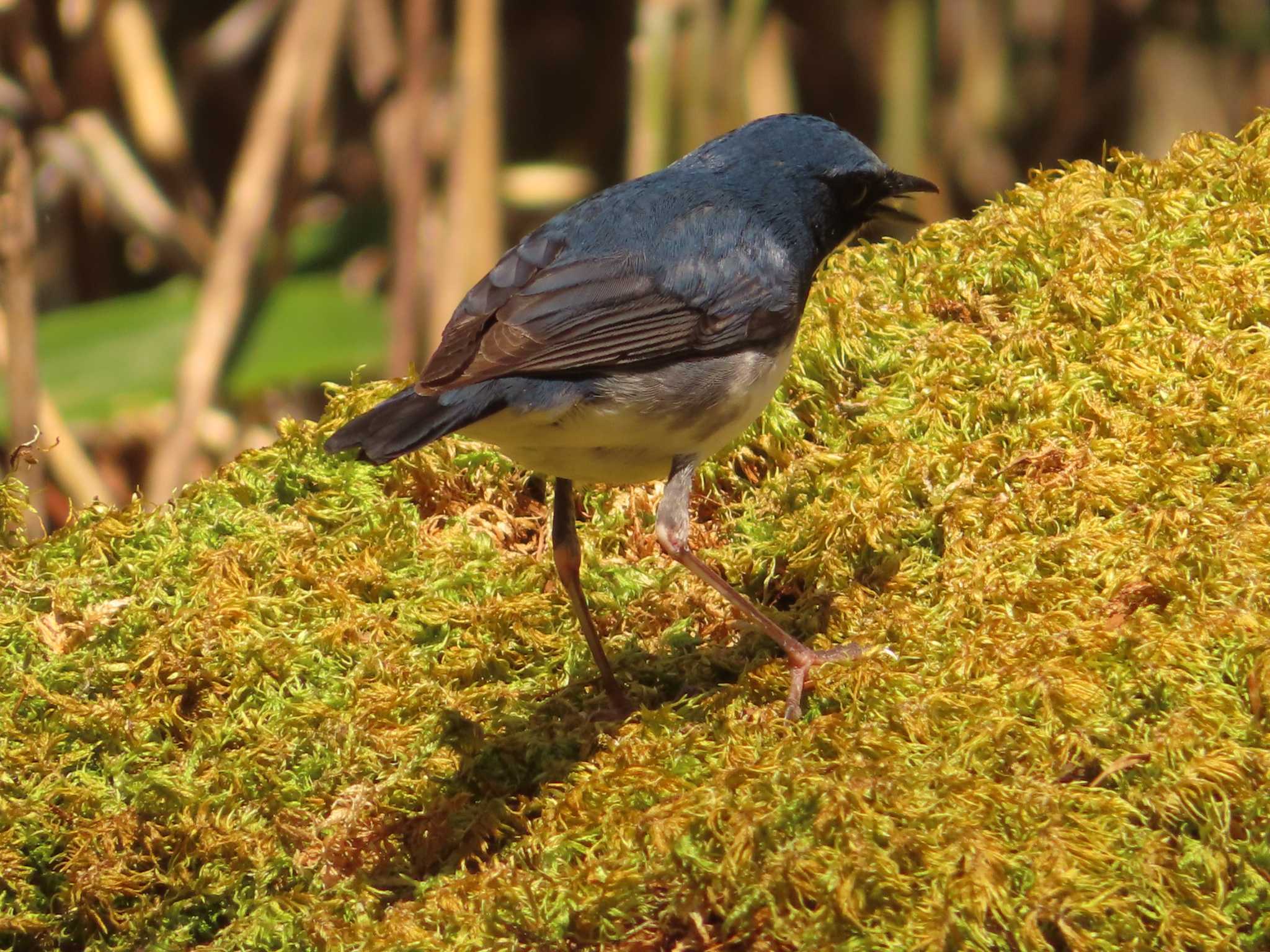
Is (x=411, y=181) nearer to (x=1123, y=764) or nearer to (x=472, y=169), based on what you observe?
(x=472, y=169)

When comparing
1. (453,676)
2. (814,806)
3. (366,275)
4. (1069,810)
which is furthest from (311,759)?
(366,275)

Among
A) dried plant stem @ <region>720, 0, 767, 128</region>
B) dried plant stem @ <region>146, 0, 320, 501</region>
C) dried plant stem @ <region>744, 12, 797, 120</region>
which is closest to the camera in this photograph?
dried plant stem @ <region>146, 0, 320, 501</region>

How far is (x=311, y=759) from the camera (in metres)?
2.93

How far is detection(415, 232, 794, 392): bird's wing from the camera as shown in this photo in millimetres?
3160

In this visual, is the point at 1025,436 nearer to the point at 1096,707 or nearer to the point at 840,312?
the point at 840,312

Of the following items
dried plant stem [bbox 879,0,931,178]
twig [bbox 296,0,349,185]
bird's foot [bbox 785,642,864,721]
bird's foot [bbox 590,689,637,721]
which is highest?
twig [bbox 296,0,349,185]

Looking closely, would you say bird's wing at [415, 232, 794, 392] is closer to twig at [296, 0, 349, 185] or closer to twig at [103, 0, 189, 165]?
twig at [296, 0, 349, 185]

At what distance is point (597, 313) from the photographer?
3275 mm

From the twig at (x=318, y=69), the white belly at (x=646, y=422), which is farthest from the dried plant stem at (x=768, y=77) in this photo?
the white belly at (x=646, y=422)

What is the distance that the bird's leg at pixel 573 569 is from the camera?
2982 mm

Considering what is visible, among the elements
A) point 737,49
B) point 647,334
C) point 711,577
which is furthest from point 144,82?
point 711,577

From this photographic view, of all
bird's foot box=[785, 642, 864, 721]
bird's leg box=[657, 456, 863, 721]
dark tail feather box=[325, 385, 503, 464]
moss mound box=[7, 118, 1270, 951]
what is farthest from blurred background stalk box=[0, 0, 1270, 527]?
bird's foot box=[785, 642, 864, 721]

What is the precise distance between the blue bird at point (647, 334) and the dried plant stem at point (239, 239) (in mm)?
3184

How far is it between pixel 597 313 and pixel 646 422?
292 millimetres
